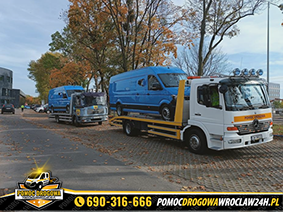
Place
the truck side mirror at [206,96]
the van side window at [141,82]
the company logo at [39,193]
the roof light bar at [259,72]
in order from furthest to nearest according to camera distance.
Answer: the van side window at [141,82]
the roof light bar at [259,72]
the truck side mirror at [206,96]
the company logo at [39,193]

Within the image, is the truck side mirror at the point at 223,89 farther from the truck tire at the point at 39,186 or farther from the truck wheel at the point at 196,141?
the truck tire at the point at 39,186

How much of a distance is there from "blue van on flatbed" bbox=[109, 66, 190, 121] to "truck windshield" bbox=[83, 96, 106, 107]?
4.77m

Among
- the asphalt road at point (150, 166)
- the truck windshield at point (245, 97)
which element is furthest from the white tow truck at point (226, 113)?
the asphalt road at point (150, 166)

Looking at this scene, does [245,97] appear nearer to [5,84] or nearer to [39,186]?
[39,186]

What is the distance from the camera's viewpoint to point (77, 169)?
602cm

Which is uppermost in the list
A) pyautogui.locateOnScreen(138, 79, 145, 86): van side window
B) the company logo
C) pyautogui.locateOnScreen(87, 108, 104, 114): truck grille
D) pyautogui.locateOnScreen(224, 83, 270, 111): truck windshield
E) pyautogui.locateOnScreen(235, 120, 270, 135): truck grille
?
pyautogui.locateOnScreen(138, 79, 145, 86): van side window

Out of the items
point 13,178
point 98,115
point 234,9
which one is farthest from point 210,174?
point 234,9

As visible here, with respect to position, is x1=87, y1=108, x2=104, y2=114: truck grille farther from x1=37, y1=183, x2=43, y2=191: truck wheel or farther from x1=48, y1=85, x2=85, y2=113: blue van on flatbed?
x1=37, y1=183, x2=43, y2=191: truck wheel

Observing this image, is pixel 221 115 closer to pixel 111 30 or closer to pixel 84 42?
pixel 111 30

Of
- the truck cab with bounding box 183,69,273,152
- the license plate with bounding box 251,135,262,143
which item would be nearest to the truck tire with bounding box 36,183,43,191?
the truck cab with bounding box 183,69,273,152

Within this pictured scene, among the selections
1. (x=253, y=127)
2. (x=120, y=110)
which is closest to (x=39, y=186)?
(x=253, y=127)

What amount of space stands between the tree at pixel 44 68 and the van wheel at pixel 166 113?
35332mm

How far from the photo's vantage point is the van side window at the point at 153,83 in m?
9.66

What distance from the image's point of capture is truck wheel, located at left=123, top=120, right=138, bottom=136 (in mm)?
11703
